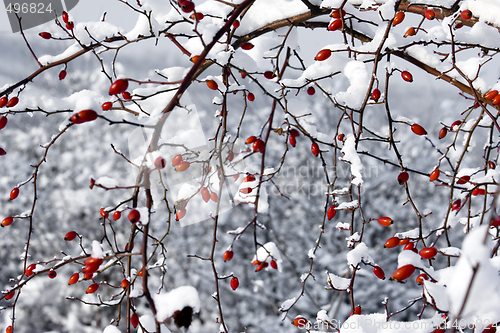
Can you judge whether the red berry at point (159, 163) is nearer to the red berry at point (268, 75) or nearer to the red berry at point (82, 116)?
the red berry at point (82, 116)

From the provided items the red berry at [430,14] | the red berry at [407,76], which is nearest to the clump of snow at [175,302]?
the red berry at [407,76]

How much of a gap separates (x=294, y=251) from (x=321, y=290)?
1.90 ft

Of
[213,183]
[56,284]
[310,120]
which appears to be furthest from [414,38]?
[56,284]

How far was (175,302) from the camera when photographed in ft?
1.71

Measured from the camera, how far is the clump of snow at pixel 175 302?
1.68 ft

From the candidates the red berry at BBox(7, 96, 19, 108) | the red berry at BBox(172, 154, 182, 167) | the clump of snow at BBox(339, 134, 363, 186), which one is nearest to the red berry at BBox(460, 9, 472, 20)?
the clump of snow at BBox(339, 134, 363, 186)

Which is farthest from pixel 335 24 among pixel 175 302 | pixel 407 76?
pixel 175 302

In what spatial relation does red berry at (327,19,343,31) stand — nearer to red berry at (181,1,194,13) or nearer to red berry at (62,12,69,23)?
red berry at (181,1,194,13)

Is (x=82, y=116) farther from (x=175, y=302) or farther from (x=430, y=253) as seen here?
(x=430, y=253)

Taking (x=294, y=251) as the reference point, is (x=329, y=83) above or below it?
below

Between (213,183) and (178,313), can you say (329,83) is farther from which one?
(178,313)

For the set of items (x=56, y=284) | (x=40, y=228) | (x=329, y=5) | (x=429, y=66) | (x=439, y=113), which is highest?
(x=439, y=113)

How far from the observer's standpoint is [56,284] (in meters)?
4.66

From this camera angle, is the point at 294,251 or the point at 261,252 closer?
the point at 261,252
